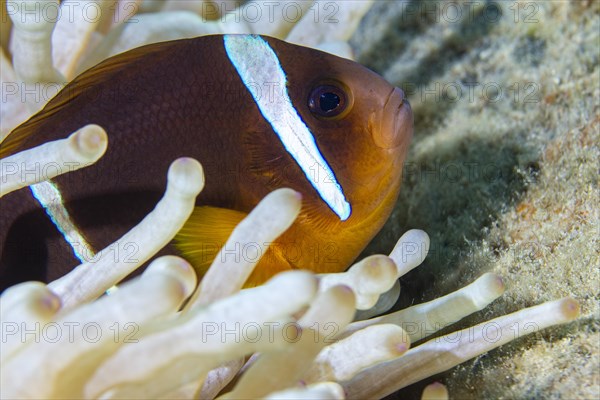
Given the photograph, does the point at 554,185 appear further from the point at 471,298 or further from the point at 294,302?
the point at 294,302

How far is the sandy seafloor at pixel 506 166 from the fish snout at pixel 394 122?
0.30 m

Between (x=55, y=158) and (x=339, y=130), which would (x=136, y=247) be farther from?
(x=339, y=130)

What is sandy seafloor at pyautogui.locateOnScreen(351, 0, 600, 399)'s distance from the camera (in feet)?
3.37

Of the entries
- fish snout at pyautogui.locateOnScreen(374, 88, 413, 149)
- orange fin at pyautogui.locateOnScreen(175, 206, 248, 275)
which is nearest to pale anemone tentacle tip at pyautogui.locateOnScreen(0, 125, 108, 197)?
orange fin at pyautogui.locateOnScreen(175, 206, 248, 275)

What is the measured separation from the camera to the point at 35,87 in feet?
4.48

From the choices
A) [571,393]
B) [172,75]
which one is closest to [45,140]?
[172,75]

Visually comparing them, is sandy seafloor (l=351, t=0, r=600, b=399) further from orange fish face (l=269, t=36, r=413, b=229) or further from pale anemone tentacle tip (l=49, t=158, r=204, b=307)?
pale anemone tentacle tip (l=49, t=158, r=204, b=307)

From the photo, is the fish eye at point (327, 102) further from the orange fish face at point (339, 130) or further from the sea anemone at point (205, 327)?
the sea anemone at point (205, 327)

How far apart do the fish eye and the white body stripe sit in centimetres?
47

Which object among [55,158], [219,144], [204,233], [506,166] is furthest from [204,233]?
[506,166]

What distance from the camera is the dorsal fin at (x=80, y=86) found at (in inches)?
43.4

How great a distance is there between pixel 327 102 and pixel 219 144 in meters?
0.21

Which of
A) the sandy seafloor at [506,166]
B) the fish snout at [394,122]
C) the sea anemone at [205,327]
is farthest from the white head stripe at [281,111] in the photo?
the sandy seafloor at [506,166]

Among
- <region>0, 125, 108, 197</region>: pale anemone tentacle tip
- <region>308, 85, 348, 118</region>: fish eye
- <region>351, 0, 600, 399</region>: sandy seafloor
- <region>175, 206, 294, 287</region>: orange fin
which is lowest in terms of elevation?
<region>351, 0, 600, 399</region>: sandy seafloor
